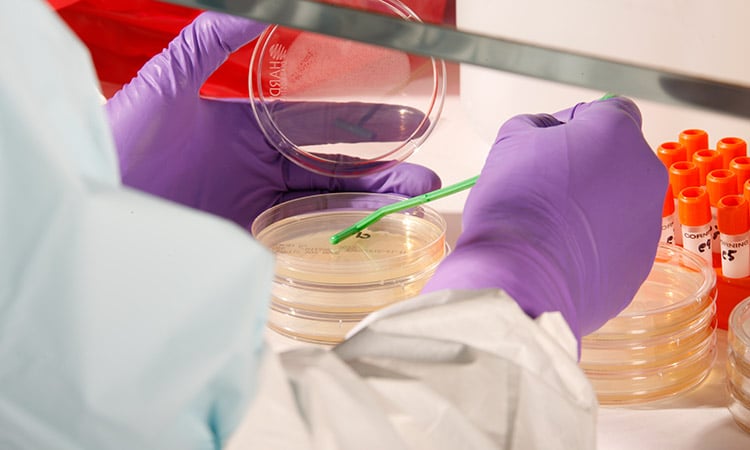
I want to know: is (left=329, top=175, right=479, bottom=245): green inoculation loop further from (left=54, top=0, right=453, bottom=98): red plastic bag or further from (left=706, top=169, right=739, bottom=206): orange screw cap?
(left=54, top=0, right=453, bottom=98): red plastic bag

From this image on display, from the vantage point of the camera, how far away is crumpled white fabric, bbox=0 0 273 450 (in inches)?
18.1

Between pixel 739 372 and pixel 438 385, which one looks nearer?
pixel 438 385

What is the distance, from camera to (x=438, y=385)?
0.58 metres

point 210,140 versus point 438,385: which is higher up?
point 438,385

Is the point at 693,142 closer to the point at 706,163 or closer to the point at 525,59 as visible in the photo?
the point at 706,163

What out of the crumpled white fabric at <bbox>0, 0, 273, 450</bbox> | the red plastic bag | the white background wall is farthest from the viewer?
the red plastic bag

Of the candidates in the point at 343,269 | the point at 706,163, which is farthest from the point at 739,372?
the point at 343,269

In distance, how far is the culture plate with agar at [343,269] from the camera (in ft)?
3.38

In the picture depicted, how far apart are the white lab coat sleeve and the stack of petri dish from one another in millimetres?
323

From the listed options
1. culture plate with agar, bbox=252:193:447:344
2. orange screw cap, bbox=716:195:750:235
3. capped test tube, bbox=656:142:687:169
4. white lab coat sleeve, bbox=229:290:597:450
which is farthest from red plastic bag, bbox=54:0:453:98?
white lab coat sleeve, bbox=229:290:597:450

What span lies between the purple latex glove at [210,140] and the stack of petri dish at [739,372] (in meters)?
0.50

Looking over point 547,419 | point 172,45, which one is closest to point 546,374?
point 547,419

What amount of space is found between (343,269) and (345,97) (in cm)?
A: 29

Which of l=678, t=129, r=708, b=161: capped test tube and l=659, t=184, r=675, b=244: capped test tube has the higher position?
l=678, t=129, r=708, b=161: capped test tube
